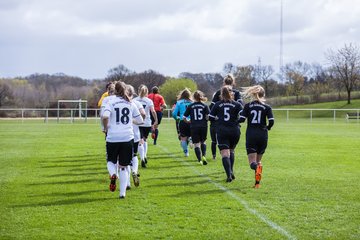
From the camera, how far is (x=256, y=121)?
1104 centimetres

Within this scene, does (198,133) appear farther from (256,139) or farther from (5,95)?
(5,95)

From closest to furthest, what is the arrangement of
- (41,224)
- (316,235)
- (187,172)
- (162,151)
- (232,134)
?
(316,235) → (41,224) → (232,134) → (187,172) → (162,151)

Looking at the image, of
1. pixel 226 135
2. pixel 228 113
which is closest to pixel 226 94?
pixel 228 113

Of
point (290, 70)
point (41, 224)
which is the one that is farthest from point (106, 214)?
point (290, 70)

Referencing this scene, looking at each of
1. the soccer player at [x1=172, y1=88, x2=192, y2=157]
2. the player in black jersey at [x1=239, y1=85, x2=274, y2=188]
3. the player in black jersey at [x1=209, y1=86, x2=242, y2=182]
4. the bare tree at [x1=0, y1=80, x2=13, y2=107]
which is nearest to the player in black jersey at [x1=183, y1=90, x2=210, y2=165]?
the soccer player at [x1=172, y1=88, x2=192, y2=157]

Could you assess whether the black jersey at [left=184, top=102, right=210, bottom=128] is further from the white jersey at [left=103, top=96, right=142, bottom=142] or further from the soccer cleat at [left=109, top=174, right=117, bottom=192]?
the soccer cleat at [left=109, top=174, right=117, bottom=192]

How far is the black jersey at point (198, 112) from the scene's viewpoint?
47.7 ft

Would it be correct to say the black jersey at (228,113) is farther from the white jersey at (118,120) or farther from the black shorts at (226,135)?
the white jersey at (118,120)

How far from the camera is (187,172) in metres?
13.5

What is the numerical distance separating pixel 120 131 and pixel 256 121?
271cm

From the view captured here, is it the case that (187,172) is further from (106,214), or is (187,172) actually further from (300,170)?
(106,214)

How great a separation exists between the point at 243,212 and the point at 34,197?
378cm

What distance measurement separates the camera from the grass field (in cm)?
744

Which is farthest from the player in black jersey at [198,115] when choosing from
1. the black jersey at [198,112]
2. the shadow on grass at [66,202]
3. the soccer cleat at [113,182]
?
the shadow on grass at [66,202]
